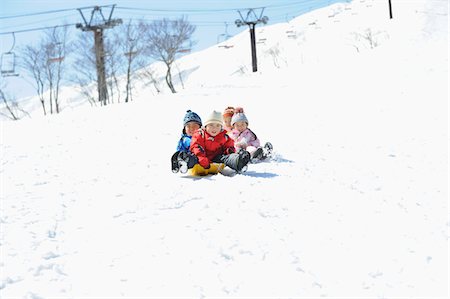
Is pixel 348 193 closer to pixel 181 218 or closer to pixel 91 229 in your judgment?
pixel 181 218

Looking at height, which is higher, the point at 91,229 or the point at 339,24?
the point at 339,24

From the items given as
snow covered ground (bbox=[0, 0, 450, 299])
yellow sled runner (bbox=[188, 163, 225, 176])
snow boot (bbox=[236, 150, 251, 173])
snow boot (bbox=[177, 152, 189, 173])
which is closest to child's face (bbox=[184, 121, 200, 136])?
snow covered ground (bbox=[0, 0, 450, 299])

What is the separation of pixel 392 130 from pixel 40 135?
9.52 metres

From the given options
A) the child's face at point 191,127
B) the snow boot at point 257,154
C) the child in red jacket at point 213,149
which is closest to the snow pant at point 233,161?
the child in red jacket at point 213,149

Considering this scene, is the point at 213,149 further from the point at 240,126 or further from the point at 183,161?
the point at 240,126

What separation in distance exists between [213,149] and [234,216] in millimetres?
2345

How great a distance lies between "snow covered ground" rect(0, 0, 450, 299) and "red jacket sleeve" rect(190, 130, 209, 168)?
0.29 meters

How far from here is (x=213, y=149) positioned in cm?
676

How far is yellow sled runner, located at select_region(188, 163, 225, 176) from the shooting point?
638cm

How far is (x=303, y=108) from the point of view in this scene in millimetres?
15930

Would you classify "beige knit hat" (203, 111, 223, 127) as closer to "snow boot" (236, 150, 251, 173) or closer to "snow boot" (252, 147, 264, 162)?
"snow boot" (236, 150, 251, 173)

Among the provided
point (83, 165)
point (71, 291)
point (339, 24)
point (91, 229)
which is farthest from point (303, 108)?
point (339, 24)

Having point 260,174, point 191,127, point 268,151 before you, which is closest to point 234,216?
point 260,174

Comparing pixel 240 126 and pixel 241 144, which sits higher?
pixel 240 126
